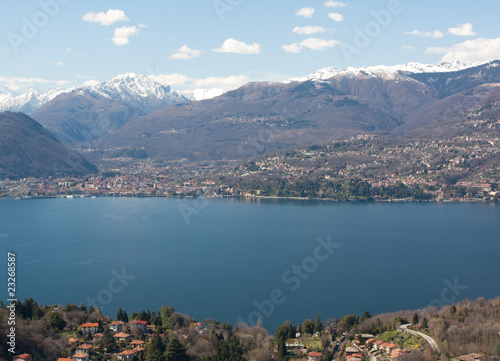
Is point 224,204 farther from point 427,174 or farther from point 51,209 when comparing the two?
point 427,174

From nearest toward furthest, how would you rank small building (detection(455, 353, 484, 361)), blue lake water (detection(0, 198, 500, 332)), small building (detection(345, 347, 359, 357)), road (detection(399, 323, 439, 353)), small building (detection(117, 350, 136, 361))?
small building (detection(455, 353, 484, 361)) → small building (detection(117, 350, 136, 361)) → road (detection(399, 323, 439, 353)) → small building (detection(345, 347, 359, 357)) → blue lake water (detection(0, 198, 500, 332))

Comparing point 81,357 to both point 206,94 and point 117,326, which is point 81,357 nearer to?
point 117,326

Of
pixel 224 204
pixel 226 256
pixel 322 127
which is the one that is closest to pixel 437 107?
pixel 322 127

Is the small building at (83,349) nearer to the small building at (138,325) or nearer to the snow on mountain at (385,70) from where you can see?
the small building at (138,325)

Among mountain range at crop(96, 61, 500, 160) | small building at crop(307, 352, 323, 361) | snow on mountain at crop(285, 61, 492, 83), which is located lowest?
small building at crop(307, 352, 323, 361)

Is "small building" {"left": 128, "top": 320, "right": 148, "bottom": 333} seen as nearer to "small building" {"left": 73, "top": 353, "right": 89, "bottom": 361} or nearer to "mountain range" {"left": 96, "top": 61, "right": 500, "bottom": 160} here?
"small building" {"left": 73, "top": 353, "right": 89, "bottom": 361}

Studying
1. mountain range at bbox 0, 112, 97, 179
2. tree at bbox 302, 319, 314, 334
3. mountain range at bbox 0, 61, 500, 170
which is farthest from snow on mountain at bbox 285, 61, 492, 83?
tree at bbox 302, 319, 314, 334

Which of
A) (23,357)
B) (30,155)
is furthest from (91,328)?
(30,155)
